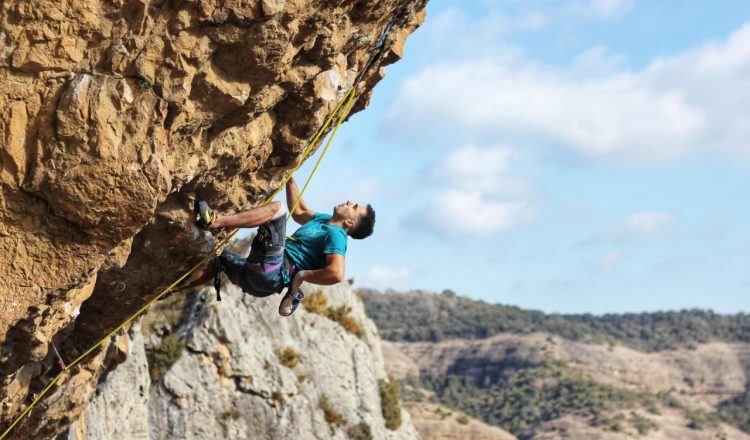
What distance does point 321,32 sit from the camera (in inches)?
313

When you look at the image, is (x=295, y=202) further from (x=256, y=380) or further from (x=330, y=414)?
(x=330, y=414)

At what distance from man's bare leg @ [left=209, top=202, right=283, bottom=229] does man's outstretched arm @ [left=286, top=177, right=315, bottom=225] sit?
1.10m

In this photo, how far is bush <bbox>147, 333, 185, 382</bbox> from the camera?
20000 millimetres

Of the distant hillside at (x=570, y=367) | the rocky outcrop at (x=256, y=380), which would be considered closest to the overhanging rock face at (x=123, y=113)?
the rocky outcrop at (x=256, y=380)

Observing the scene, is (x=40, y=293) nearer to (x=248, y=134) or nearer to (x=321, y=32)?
(x=248, y=134)

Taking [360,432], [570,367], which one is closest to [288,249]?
[360,432]

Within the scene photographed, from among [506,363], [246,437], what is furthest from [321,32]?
[506,363]

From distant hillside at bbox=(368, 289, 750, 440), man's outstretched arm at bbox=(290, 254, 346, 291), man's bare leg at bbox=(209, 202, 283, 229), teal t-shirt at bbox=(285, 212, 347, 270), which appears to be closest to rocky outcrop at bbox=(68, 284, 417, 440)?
teal t-shirt at bbox=(285, 212, 347, 270)

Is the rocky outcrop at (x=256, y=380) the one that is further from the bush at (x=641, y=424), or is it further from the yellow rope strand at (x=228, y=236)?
the bush at (x=641, y=424)

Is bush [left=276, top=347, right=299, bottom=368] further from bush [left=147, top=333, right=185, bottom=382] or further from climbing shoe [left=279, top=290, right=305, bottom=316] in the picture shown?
climbing shoe [left=279, top=290, right=305, bottom=316]

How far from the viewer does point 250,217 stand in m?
8.72

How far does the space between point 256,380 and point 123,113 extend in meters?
15.0

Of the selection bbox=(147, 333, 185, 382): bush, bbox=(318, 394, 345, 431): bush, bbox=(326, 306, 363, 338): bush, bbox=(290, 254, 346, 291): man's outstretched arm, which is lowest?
bbox=(290, 254, 346, 291): man's outstretched arm

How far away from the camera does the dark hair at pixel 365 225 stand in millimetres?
10312
